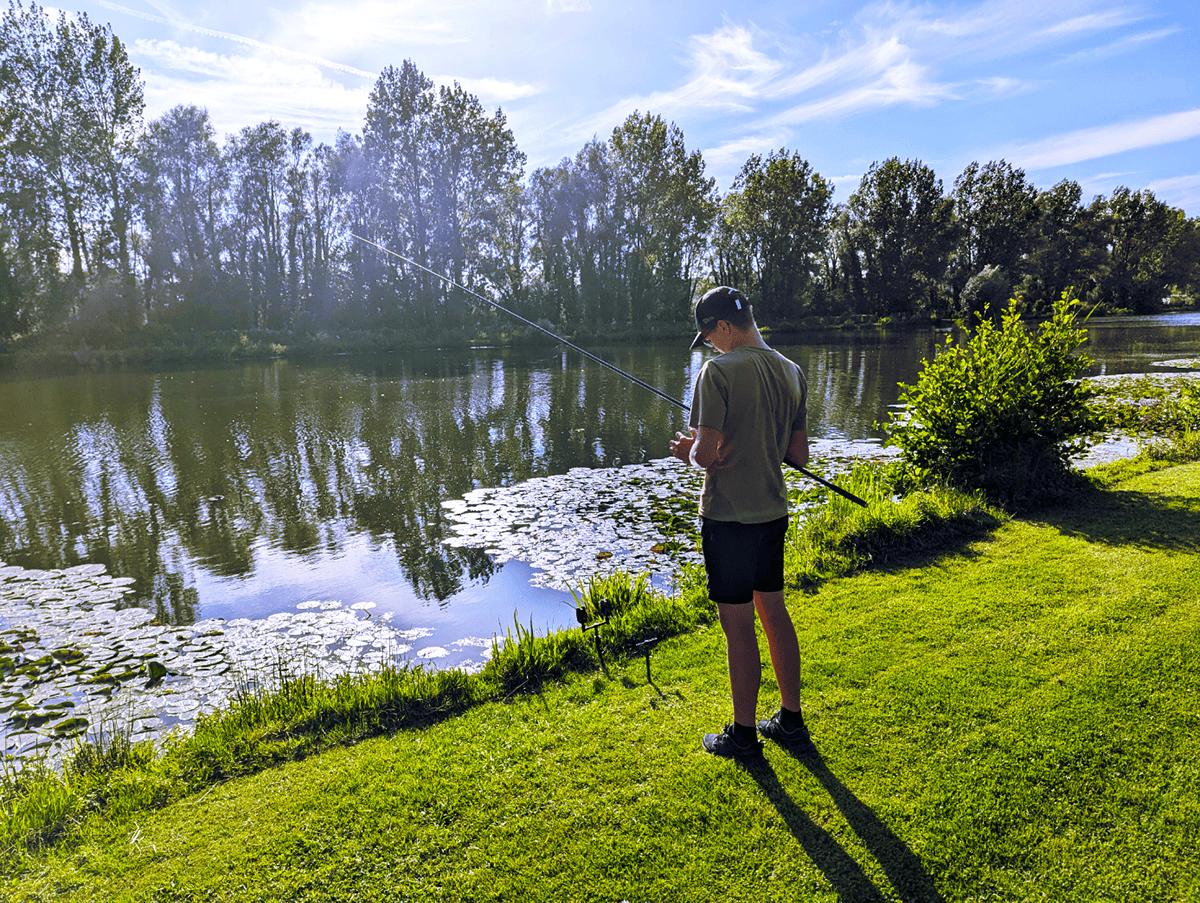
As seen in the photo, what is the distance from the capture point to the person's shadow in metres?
2.39

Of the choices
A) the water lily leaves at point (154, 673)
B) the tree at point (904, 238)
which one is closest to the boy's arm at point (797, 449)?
the water lily leaves at point (154, 673)

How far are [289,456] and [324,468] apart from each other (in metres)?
1.51

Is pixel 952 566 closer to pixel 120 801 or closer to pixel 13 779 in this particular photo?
pixel 120 801

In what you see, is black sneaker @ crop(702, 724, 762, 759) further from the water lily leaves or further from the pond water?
the water lily leaves

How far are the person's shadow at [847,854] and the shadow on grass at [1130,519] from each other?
409 cm

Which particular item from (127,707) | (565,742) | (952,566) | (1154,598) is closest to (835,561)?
(952,566)

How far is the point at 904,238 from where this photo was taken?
61812 mm

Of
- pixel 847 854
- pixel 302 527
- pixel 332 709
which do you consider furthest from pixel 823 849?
pixel 302 527

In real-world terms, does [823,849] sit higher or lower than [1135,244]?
lower

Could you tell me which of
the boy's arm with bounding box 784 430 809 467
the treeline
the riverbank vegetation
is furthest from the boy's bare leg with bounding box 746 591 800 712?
the treeline

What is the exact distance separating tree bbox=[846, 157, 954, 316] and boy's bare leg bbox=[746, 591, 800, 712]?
6550 cm

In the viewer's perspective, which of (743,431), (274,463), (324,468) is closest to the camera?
(743,431)

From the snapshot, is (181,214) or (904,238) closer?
(181,214)

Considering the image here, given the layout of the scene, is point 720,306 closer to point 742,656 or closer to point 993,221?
point 742,656
